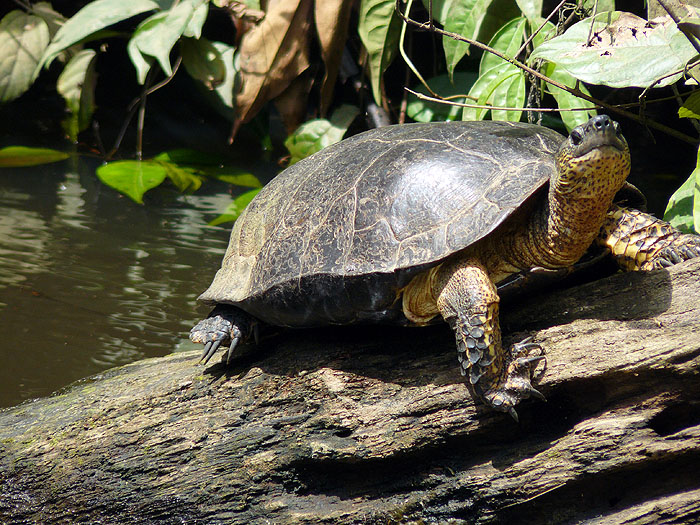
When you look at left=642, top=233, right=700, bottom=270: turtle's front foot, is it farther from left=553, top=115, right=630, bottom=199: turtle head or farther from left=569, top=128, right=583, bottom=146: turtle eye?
left=569, top=128, right=583, bottom=146: turtle eye

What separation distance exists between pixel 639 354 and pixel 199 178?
14.7ft

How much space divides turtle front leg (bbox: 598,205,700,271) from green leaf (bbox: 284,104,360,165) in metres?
3.35

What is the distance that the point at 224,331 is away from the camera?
2713 mm

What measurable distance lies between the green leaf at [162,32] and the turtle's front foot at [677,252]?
13.2 ft

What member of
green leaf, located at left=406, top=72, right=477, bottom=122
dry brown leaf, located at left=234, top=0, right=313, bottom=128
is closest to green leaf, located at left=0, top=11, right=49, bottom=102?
dry brown leaf, located at left=234, top=0, right=313, bottom=128

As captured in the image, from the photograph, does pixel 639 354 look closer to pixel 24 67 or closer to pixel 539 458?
pixel 539 458

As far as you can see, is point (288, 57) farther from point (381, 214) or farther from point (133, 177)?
point (381, 214)

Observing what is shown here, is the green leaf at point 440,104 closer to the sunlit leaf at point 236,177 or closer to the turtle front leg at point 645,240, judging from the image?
the sunlit leaf at point 236,177

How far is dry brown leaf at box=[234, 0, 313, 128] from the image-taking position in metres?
5.34

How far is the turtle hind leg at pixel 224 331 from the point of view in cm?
269

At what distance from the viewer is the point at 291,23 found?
5.35 m

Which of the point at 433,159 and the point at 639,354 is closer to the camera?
the point at 639,354

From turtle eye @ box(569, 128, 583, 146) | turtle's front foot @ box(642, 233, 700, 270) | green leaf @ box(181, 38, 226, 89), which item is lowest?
turtle's front foot @ box(642, 233, 700, 270)

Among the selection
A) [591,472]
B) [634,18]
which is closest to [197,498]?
[591,472]
